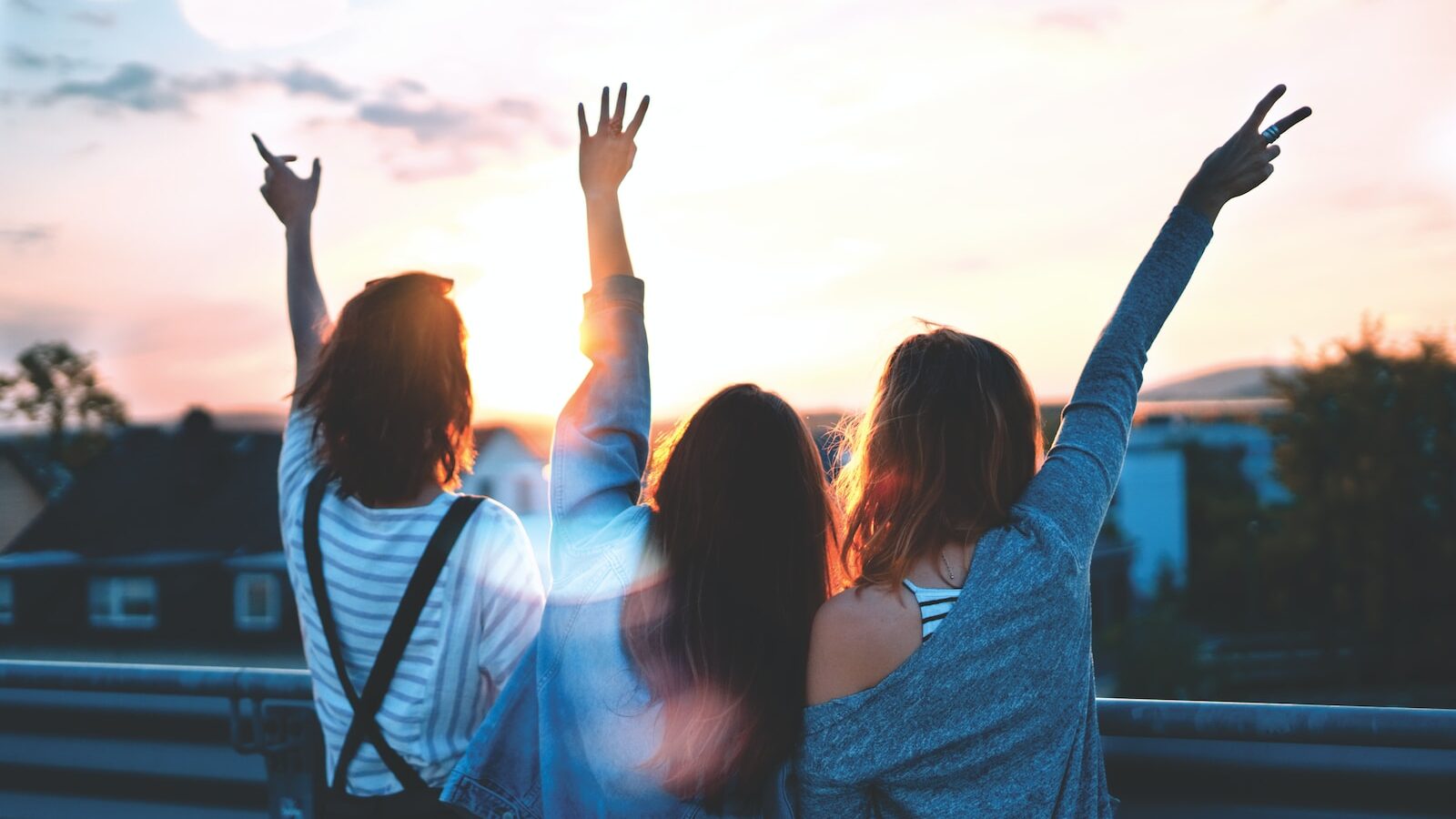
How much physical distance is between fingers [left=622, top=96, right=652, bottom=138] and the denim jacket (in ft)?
1.18

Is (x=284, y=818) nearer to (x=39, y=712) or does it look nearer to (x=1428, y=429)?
(x=39, y=712)

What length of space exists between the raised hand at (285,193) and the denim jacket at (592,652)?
1.21 m

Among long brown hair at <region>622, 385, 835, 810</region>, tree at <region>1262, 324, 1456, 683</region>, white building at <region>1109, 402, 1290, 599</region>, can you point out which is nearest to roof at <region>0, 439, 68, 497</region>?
long brown hair at <region>622, 385, 835, 810</region>

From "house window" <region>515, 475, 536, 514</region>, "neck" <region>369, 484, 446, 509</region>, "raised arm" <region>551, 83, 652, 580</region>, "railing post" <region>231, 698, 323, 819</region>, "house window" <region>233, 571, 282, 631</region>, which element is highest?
"raised arm" <region>551, 83, 652, 580</region>

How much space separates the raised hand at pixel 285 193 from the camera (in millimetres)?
2914

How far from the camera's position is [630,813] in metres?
1.88

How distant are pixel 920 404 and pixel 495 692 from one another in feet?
3.23

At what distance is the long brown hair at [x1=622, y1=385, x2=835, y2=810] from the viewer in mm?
1761

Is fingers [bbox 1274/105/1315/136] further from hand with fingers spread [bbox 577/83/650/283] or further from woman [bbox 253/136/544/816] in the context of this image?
woman [bbox 253/136/544/816]

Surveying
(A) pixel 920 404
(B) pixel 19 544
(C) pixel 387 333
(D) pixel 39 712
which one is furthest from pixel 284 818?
(B) pixel 19 544

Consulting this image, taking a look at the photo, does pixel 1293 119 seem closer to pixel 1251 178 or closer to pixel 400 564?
A: pixel 1251 178

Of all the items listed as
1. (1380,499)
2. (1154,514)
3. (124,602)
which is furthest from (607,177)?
(1154,514)

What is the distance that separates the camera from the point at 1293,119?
2029 millimetres

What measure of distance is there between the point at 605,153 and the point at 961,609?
1.09 metres
